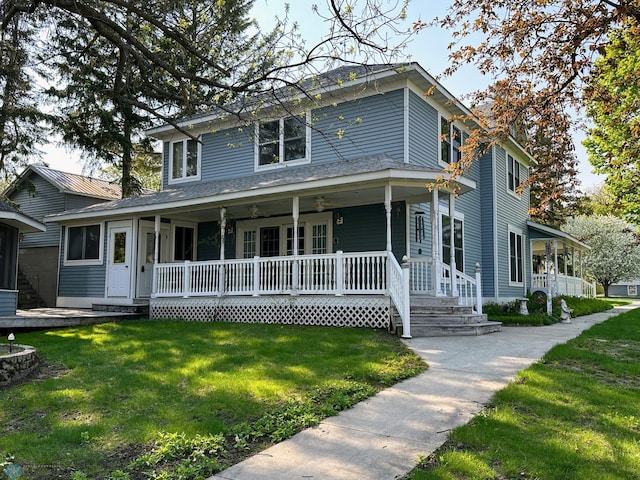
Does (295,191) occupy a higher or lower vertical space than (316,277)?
higher

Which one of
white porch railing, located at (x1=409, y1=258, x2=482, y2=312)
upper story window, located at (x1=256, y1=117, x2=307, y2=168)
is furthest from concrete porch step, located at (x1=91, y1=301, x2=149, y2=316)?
white porch railing, located at (x1=409, y1=258, x2=482, y2=312)

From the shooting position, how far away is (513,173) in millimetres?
19328

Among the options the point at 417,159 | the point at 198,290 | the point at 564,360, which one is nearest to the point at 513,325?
the point at 417,159

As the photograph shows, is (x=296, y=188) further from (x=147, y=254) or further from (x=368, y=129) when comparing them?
(x=147, y=254)

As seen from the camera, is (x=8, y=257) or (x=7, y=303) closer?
(x=7, y=303)

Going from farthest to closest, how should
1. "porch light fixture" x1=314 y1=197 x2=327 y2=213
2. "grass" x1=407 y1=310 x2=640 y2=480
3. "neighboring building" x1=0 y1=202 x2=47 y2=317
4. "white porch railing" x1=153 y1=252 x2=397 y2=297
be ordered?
"neighboring building" x1=0 y1=202 x2=47 y2=317
"porch light fixture" x1=314 y1=197 x2=327 y2=213
"white porch railing" x1=153 y1=252 x2=397 y2=297
"grass" x1=407 y1=310 x2=640 y2=480

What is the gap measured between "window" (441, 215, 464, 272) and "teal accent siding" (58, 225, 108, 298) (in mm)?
10418

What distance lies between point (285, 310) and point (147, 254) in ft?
19.1

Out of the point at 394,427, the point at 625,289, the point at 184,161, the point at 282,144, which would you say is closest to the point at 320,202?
the point at 282,144

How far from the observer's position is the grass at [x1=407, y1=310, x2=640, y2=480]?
3486 mm

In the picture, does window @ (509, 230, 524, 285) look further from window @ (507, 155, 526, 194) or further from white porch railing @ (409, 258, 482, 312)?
white porch railing @ (409, 258, 482, 312)

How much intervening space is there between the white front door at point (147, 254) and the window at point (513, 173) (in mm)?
12846

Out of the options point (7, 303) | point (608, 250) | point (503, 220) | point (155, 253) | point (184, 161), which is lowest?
point (7, 303)

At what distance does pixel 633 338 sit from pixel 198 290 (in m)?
10.2
